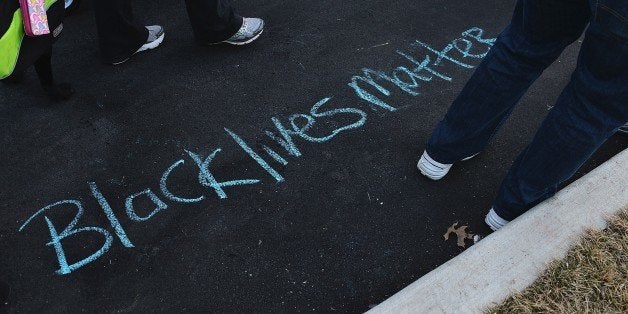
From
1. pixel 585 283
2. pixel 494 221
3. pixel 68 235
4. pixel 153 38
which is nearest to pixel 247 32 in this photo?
pixel 153 38

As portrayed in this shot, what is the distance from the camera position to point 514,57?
6.28 ft

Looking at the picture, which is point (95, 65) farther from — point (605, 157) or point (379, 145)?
point (605, 157)

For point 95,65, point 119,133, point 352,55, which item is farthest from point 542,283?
point 95,65

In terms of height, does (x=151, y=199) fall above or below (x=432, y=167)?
below

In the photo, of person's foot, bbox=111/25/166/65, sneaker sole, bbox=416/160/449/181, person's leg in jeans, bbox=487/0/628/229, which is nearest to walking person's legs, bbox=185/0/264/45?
person's foot, bbox=111/25/166/65

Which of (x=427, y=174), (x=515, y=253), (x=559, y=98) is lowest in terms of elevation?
(x=427, y=174)

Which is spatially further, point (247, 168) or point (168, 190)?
point (247, 168)

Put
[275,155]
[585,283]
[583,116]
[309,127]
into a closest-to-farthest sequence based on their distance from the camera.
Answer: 1. [583,116]
2. [585,283]
3. [275,155]
4. [309,127]

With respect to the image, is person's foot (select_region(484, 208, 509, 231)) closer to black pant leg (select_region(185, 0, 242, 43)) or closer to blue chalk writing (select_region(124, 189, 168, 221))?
blue chalk writing (select_region(124, 189, 168, 221))

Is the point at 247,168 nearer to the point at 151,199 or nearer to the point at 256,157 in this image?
the point at 256,157

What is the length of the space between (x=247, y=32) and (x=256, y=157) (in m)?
1.13

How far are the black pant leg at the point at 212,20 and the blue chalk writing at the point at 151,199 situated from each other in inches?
49.8

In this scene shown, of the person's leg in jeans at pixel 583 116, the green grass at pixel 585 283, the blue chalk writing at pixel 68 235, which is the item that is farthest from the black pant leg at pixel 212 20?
the green grass at pixel 585 283

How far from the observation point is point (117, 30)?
300 cm
